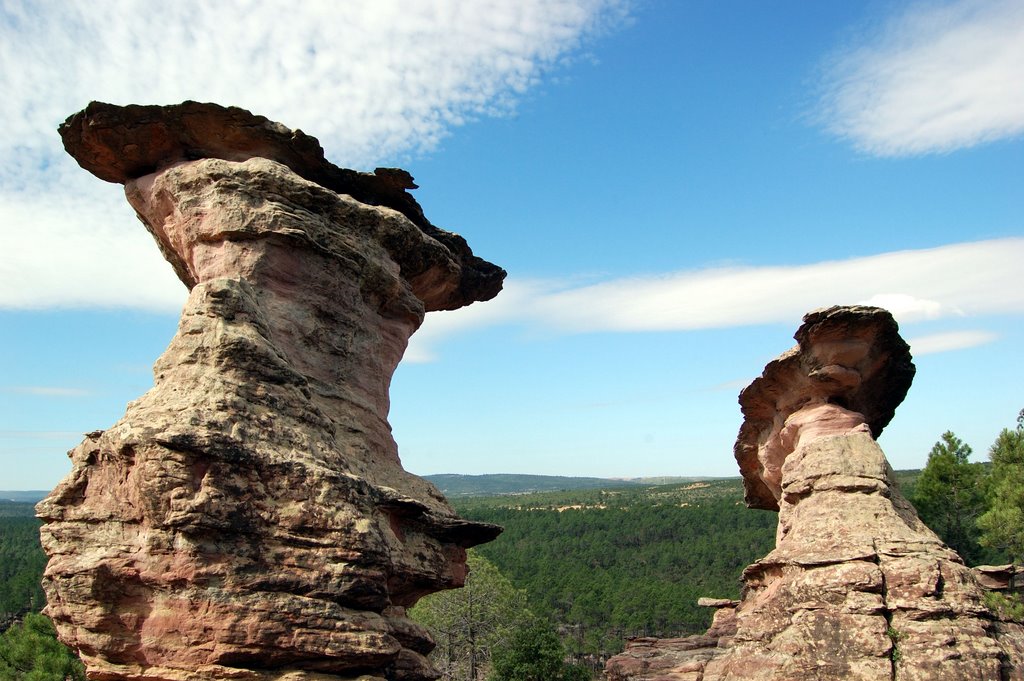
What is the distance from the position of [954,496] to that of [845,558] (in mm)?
25415

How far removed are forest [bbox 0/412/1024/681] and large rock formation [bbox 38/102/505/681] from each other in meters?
13.0

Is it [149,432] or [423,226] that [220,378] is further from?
[423,226]

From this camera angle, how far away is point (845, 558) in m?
15.2

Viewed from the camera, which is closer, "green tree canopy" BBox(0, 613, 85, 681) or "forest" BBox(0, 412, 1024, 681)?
"green tree canopy" BBox(0, 613, 85, 681)

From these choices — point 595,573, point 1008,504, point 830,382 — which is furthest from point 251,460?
point 595,573

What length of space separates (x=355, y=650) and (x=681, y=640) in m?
18.9

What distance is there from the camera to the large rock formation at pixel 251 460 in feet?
31.9

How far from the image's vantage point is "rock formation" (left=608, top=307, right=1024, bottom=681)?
13.8 metres

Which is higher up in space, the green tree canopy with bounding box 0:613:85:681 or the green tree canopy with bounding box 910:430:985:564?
the green tree canopy with bounding box 910:430:985:564

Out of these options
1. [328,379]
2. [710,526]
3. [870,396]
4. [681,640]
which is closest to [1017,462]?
[870,396]

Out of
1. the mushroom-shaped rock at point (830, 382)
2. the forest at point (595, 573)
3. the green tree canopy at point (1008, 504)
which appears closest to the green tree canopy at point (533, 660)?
the forest at point (595, 573)

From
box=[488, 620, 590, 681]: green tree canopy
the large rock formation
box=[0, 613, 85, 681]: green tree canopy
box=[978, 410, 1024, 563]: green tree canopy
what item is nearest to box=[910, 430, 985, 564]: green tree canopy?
box=[978, 410, 1024, 563]: green tree canopy

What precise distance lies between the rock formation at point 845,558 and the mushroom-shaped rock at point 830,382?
38 millimetres

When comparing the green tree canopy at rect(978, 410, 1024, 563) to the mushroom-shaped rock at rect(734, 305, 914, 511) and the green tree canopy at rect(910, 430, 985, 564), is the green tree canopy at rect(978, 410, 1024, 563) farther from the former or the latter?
the mushroom-shaped rock at rect(734, 305, 914, 511)
